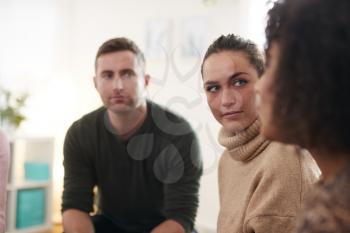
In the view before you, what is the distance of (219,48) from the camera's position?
1.04m

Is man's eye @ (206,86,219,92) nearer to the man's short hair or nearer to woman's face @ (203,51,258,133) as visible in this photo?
woman's face @ (203,51,258,133)

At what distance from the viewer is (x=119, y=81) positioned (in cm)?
148

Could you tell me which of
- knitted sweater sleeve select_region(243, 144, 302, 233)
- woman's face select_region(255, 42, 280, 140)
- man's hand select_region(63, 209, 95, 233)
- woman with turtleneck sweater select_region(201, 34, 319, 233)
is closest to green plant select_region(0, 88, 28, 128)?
man's hand select_region(63, 209, 95, 233)

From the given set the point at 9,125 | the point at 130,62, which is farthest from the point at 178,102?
the point at 9,125

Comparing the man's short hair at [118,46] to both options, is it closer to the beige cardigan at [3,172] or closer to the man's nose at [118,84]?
the man's nose at [118,84]

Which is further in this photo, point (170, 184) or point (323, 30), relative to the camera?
point (170, 184)

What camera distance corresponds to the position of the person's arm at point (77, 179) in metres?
1.54

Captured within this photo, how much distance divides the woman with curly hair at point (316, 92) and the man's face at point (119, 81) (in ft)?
3.27

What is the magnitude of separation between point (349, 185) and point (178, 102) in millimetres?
1368

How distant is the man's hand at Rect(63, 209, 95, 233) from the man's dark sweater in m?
0.03

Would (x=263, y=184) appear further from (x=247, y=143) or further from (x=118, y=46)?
(x=118, y=46)

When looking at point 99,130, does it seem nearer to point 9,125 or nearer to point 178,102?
point 178,102

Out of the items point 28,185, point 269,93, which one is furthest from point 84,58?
point 269,93

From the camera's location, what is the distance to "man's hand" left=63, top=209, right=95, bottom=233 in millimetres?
1472
